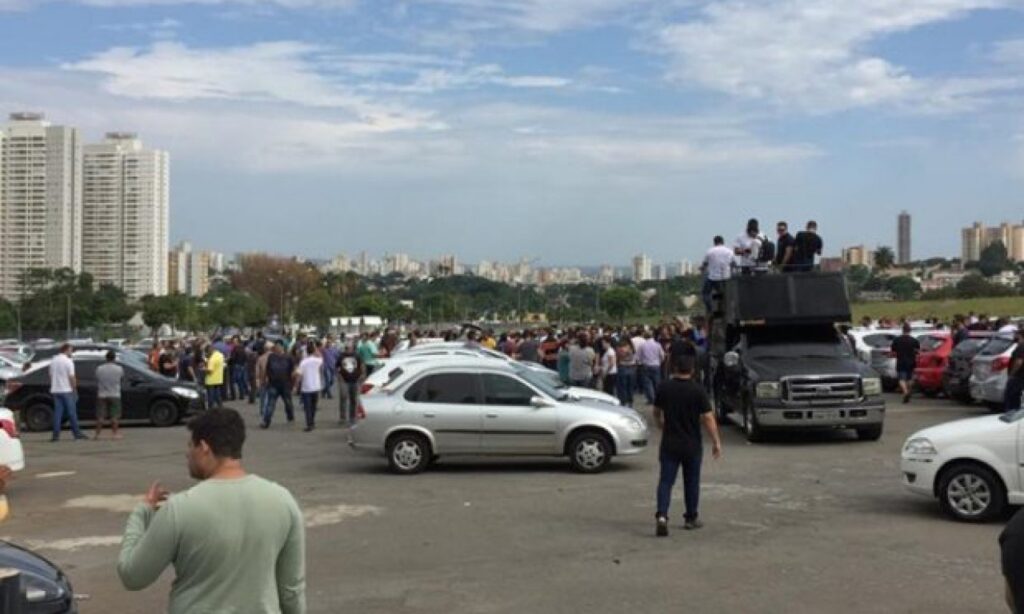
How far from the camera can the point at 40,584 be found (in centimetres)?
604

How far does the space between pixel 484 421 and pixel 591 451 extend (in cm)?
152

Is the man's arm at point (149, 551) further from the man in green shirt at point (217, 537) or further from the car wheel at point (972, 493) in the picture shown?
the car wheel at point (972, 493)

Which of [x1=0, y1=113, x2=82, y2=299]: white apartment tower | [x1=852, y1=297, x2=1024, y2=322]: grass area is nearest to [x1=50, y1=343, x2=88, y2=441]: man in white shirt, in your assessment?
[x1=852, y1=297, x2=1024, y2=322]: grass area

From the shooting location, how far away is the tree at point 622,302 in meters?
92.5

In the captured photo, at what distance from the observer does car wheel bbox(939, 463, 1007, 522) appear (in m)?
10.6

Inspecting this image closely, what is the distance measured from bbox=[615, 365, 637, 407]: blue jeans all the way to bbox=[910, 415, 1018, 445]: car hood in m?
14.1

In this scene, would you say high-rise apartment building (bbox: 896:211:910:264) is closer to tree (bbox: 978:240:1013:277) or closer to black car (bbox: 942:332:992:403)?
tree (bbox: 978:240:1013:277)

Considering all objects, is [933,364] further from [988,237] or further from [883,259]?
[988,237]

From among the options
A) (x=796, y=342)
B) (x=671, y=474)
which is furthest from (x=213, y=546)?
(x=796, y=342)

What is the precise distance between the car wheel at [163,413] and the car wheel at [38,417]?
2034mm

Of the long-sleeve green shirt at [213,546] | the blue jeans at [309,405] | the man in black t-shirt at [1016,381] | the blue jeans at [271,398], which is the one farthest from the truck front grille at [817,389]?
the long-sleeve green shirt at [213,546]

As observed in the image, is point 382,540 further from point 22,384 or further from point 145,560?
point 22,384

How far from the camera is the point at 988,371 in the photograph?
66.4 ft

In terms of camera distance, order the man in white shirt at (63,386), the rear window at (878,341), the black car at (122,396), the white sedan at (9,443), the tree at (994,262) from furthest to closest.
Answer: the tree at (994,262)
the rear window at (878,341)
the black car at (122,396)
the man in white shirt at (63,386)
the white sedan at (9,443)
